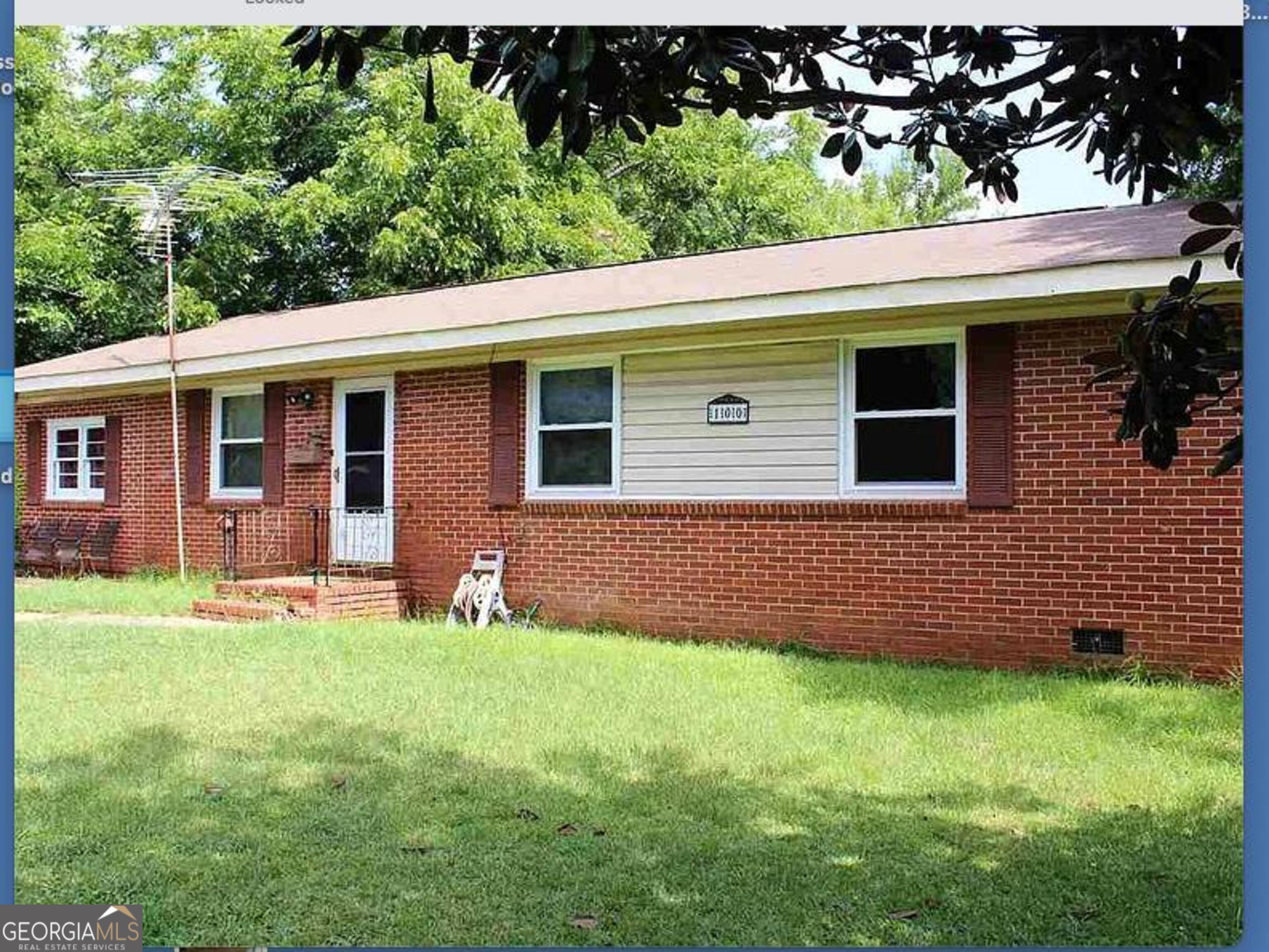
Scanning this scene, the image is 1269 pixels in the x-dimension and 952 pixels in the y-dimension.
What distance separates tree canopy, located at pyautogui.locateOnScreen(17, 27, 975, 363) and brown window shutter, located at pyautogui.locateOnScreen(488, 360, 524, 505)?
6.11 feet

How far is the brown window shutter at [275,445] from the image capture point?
9.38 meters

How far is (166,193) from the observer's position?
776 cm

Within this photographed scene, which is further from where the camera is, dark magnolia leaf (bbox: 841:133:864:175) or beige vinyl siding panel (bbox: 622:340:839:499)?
beige vinyl siding panel (bbox: 622:340:839:499)

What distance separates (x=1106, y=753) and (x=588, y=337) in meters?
4.28

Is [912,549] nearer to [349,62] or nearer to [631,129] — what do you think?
[631,129]

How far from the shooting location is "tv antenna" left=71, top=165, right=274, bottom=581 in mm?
7543

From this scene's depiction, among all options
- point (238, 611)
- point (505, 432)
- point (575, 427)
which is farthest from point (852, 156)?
point (238, 611)

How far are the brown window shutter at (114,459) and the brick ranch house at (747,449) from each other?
0.10m

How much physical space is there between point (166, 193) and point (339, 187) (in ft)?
5.72

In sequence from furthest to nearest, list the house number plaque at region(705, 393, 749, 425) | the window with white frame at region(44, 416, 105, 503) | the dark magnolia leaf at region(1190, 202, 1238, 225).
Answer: the window with white frame at region(44, 416, 105, 503), the house number plaque at region(705, 393, 749, 425), the dark magnolia leaf at region(1190, 202, 1238, 225)

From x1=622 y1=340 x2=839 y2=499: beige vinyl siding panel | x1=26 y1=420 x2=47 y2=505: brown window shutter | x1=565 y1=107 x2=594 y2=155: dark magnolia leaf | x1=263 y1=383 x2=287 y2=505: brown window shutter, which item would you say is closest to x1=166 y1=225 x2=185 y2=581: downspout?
x1=263 y1=383 x2=287 y2=505: brown window shutter

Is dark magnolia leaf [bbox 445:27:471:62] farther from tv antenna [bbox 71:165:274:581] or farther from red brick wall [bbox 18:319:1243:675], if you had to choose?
tv antenna [bbox 71:165:274:581]

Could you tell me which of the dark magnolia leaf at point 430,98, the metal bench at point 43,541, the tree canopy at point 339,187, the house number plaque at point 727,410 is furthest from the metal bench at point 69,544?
the dark magnolia leaf at point 430,98

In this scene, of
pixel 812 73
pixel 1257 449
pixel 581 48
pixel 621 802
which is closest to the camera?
pixel 1257 449
